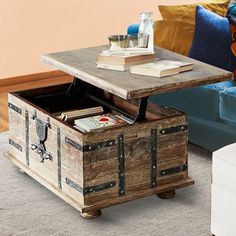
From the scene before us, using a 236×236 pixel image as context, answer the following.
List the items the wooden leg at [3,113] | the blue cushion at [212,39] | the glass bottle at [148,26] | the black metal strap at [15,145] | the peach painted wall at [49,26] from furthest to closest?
the peach painted wall at [49,26] → the wooden leg at [3,113] → the blue cushion at [212,39] → the black metal strap at [15,145] → the glass bottle at [148,26]

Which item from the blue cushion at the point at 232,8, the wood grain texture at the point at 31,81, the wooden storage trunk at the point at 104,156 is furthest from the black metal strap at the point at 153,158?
the wood grain texture at the point at 31,81

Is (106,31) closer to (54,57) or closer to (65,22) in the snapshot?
(65,22)

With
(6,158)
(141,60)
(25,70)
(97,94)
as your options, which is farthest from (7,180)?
(25,70)

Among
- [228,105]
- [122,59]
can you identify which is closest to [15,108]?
[122,59]

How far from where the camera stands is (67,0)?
17.1ft

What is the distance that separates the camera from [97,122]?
3365 millimetres

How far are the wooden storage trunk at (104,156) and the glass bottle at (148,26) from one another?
11.8 inches

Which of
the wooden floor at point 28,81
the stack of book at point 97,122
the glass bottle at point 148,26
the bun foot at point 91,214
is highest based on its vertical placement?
the glass bottle at point 148,26

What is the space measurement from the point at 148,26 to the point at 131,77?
460mm

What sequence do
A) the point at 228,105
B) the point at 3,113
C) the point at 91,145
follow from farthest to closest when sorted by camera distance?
the point at 3,113 < the point at 228,105 < the point at 91,145

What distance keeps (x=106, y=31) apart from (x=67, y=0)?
1.38 feet

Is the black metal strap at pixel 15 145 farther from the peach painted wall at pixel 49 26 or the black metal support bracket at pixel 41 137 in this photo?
the peach painted wall at pixel 49 26

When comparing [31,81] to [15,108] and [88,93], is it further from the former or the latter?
[15,108]

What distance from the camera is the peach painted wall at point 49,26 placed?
16.6 feet
